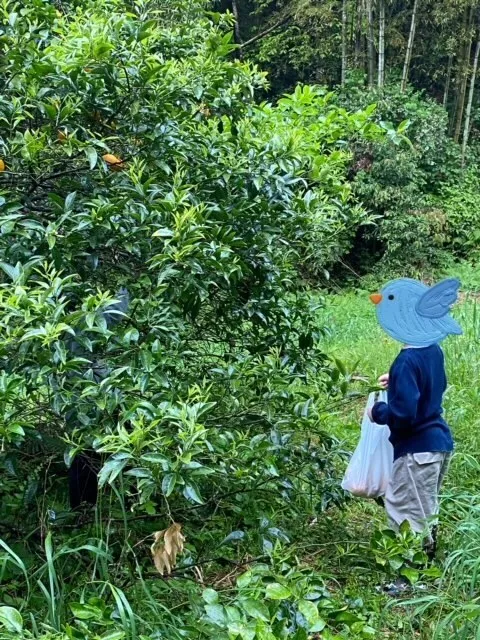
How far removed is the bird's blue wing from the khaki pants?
21.8 inches

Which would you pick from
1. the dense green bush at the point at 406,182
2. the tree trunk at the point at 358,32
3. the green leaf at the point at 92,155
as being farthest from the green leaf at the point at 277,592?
the tree trunk at the point at 358,32

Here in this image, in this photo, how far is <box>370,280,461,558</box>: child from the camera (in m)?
2.73

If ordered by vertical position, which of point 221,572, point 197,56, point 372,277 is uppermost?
point 197,56

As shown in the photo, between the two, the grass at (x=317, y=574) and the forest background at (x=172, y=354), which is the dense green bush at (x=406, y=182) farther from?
the forest background at (x=172, y=354)

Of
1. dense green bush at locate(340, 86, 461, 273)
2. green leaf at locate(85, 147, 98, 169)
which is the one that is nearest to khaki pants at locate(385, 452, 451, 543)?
green leaf at locate(85, 147, 98, 169)

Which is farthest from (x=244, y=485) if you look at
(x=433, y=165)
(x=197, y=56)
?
(x=433, y=165)

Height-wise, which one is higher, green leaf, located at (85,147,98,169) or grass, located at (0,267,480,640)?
green leaf, located at (85,147,98,169)

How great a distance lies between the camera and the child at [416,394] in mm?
2732

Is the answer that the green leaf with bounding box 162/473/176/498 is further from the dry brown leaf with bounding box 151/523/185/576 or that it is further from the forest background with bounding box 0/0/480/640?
the dry brown leaf with bounding box 151/523/185/576

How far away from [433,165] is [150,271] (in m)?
11.6

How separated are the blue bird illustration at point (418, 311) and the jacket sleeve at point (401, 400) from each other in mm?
124

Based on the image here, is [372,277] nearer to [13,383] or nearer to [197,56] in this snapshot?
[197,56]

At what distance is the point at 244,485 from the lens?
228cm

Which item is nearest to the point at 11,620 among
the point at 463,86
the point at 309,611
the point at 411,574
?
the point at 309,611
